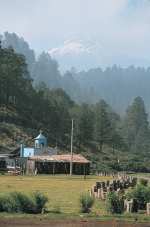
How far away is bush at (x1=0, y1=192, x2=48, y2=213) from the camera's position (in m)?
25.8

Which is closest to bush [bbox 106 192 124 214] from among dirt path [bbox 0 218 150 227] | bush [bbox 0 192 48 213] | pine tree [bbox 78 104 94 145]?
dirt path [bbox 0 218 150 227]

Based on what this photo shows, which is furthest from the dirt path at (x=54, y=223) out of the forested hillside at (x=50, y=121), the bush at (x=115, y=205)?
the forested hillside at (x=50, y=121)

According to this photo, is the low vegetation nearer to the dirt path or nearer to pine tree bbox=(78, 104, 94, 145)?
the dirt path

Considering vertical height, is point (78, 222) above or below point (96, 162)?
below

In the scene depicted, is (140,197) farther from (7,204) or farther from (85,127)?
(85,127)

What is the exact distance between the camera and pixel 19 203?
2589 cm

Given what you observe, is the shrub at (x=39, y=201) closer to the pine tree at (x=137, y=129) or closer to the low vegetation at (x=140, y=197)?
the low vegetation at (x=140, y=197)

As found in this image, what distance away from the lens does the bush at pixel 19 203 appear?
84.7 ft

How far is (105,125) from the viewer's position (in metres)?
137

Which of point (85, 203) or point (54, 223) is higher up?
point (85, 203)

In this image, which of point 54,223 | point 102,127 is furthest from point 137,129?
point 54,223

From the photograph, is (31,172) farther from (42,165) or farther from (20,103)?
(20,103)

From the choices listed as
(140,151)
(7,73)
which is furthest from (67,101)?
(7,73)

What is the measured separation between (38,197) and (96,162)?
3612 inches
